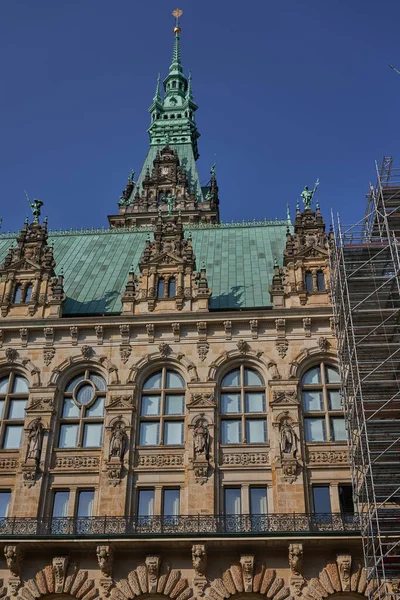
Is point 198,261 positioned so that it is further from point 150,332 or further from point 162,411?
point 162,411

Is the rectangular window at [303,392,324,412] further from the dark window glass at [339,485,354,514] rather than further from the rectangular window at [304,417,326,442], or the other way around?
the dark window glass at [339,485,354,514]

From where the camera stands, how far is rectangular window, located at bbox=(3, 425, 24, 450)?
89.0 feet

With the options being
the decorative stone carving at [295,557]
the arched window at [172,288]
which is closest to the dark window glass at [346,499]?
the decorative stone carving at [295,557]

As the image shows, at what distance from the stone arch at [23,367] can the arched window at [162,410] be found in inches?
155

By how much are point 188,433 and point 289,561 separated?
5483 millimetres

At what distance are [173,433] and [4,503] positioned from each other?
5.95 m

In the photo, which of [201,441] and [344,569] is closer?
[344,569]

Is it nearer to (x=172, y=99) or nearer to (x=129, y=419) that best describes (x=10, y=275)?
(x=129, y=419)

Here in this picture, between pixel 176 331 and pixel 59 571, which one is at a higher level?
pixel 176 331

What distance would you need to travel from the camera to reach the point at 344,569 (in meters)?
23.0

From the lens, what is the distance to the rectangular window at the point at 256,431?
26562 mm

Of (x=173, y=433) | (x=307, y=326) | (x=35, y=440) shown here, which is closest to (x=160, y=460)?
(x=173, y=433)

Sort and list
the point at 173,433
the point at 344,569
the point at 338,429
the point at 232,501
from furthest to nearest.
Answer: the point at 173,433
the point at 338,429
the point at 232,501
the point at 344,569

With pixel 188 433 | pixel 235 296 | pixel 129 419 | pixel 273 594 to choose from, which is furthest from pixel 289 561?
pixel 235 296
